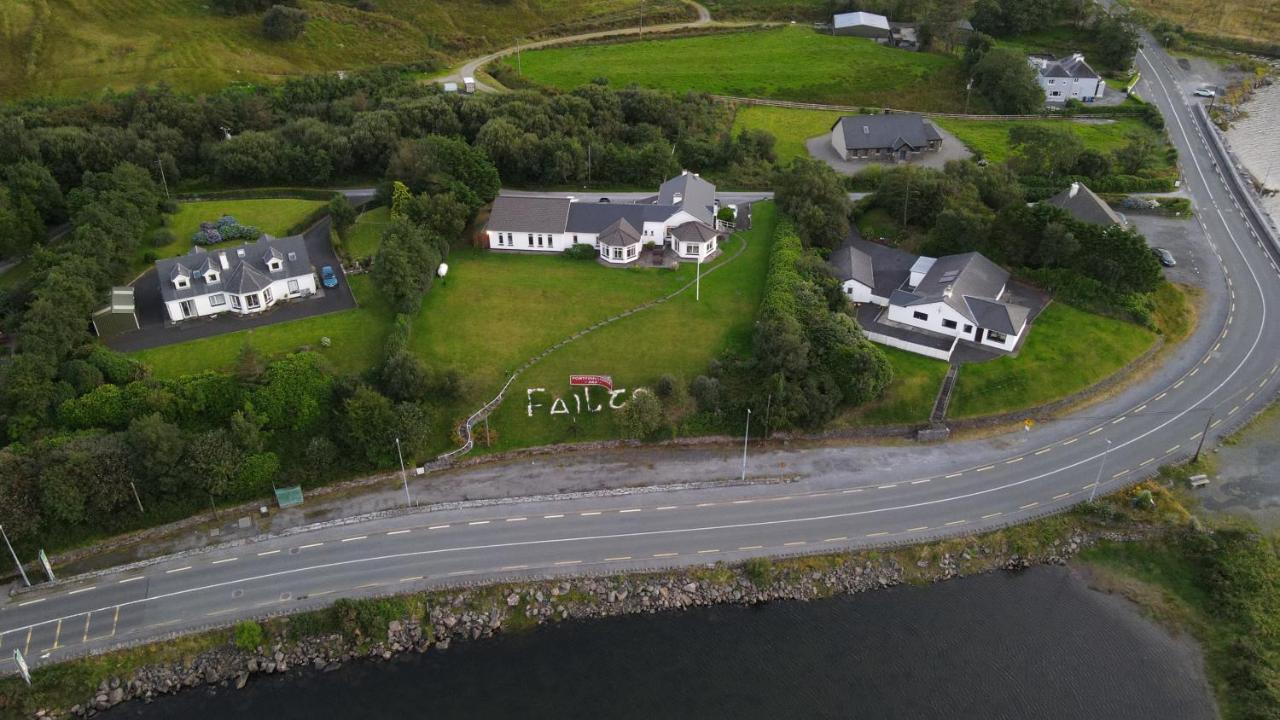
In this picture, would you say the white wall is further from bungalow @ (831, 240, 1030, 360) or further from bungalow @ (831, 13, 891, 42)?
bungalow @ (831, 13, 891, 42)

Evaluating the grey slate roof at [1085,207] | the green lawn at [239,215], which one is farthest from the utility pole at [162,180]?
the grey slate roof at [1085,207]

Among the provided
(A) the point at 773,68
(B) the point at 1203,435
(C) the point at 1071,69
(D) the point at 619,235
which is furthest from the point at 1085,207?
(A) the point at 773,68

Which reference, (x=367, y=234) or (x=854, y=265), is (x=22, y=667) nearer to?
(x=367, y=234)

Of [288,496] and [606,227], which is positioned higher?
[606,227]

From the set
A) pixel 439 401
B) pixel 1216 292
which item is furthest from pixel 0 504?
pixel 1216 292

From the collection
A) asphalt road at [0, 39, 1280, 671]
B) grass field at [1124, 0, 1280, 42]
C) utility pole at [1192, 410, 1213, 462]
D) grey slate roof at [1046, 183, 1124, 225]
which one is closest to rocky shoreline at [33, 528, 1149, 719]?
asphalt road at [0, 39, 1280, 671]

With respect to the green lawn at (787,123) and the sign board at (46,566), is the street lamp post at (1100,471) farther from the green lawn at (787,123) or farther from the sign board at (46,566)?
the sign board at (46,566)
